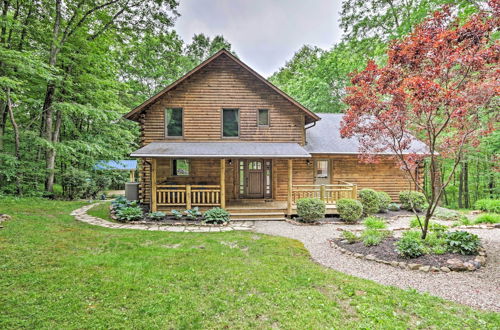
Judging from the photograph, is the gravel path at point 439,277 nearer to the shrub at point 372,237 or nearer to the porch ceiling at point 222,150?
the shrub at point 372,237

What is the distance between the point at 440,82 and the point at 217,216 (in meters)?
7.55

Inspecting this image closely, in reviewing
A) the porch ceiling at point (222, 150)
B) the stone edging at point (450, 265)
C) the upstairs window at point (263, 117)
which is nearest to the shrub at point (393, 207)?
the porch ceiling at point (222, 150)

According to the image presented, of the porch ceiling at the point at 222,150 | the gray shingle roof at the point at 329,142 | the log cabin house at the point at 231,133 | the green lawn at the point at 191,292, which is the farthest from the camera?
the gray shingle roof at the point at 329,142

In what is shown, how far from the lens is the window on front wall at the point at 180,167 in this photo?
37.8ft

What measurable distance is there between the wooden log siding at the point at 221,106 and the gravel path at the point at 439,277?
6.11 m

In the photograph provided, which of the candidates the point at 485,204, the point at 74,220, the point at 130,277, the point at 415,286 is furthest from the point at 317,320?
the point at 485,204

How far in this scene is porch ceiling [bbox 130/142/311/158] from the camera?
9.37 metres

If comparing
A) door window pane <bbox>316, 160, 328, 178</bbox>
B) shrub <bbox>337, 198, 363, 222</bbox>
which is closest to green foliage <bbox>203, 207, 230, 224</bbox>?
shrub <bbox>337, 198, 363, 222</bbox>

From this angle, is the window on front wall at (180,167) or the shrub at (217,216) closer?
the shrub at (217,216)

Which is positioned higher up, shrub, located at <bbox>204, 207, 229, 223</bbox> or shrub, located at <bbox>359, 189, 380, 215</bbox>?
shrub, located at <bbox>359, 189, 380, 215</bbox>

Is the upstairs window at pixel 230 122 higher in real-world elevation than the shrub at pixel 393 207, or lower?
higher

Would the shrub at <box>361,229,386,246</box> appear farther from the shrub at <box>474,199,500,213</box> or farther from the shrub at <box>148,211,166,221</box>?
the shrub at <box>474,199,500,213</box>

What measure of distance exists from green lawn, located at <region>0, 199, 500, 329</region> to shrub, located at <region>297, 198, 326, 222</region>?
3.07 metres

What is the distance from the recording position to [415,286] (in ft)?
14.0
